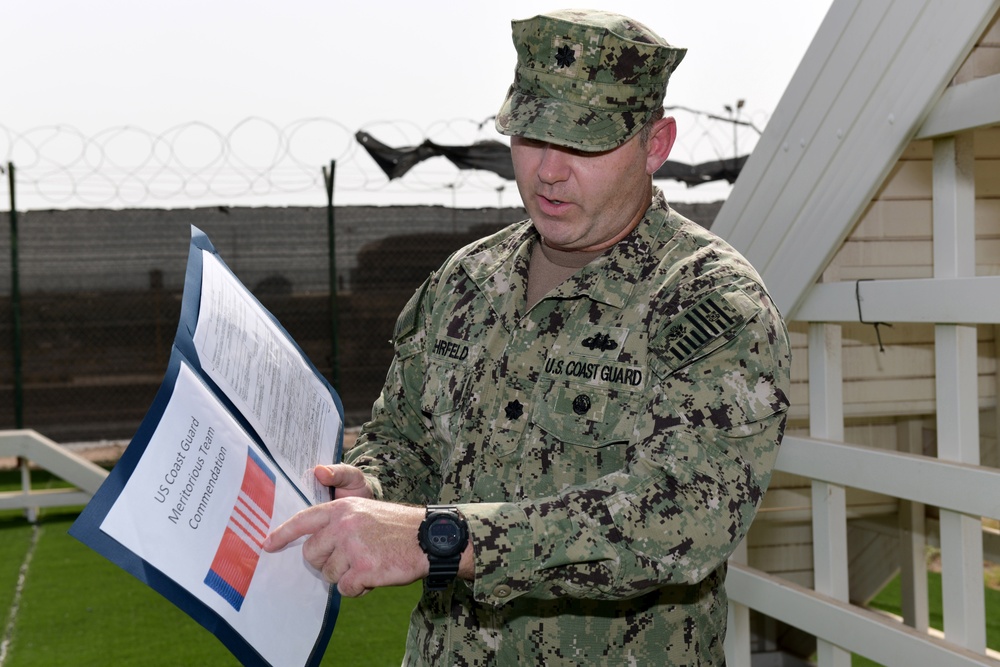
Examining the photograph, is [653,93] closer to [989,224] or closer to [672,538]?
[672,538]

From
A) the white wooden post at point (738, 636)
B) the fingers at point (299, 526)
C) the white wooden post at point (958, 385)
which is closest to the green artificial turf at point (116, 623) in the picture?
the white wooden post at point (738, 636)

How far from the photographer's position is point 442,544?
129 centimetres

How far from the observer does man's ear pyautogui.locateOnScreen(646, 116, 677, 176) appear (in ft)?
5.42

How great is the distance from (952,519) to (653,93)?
4.10 feet

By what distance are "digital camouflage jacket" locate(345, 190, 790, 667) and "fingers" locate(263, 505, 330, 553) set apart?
0.19 metres

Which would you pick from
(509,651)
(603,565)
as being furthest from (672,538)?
(509,651)

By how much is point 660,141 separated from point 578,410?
46 cm

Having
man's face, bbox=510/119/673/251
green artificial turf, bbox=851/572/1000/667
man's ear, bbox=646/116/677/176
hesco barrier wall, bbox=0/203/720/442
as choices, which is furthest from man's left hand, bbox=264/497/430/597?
hesco barrier wall, bbox=0/203/720/442

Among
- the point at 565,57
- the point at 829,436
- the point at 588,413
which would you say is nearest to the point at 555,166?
the point at 565,57

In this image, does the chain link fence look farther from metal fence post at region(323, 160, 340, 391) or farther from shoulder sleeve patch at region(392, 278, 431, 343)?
shoulder sleeve patch at region(392, 278, 431, 343)

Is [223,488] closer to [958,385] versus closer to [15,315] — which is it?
[958,385]

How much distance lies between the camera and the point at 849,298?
2.47 meters

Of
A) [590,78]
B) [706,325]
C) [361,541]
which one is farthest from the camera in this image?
[590,78]

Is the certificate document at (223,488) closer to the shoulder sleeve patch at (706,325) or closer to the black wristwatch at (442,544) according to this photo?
the black wristwatch at (442,544)
